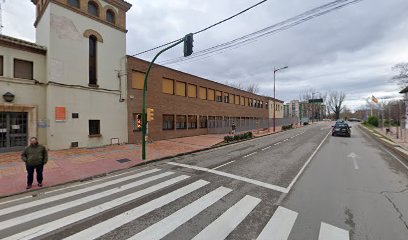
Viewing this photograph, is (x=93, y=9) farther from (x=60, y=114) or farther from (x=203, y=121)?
(x=203, y=121)

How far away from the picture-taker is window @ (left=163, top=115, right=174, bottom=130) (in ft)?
71.2

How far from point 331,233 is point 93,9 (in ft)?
63.4

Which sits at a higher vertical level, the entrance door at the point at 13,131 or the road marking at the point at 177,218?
the entrance door at the point at 13,131

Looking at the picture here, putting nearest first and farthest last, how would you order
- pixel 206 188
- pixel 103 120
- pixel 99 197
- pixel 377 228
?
pixel 377 228, pixel 99 197, pixel 206 188, pixel 103 120

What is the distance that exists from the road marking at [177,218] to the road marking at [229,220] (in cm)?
59

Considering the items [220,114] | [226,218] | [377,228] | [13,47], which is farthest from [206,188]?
[220,114]

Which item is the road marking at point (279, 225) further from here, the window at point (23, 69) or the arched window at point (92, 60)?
the window at point (23, 69)

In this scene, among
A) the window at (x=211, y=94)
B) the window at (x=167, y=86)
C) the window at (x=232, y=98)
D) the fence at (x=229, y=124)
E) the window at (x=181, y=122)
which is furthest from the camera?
the window at (x=232, y=98)

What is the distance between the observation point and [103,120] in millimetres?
16438

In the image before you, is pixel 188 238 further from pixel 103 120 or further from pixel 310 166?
pixel 103 120

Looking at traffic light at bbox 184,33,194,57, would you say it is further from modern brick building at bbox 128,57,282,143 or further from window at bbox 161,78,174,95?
window at bbox 161,78,174,95

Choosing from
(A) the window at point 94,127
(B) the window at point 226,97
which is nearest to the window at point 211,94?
(B) the window at point 226,97

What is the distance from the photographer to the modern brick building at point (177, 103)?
18734 millimetres

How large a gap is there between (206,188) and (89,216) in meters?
3.33
